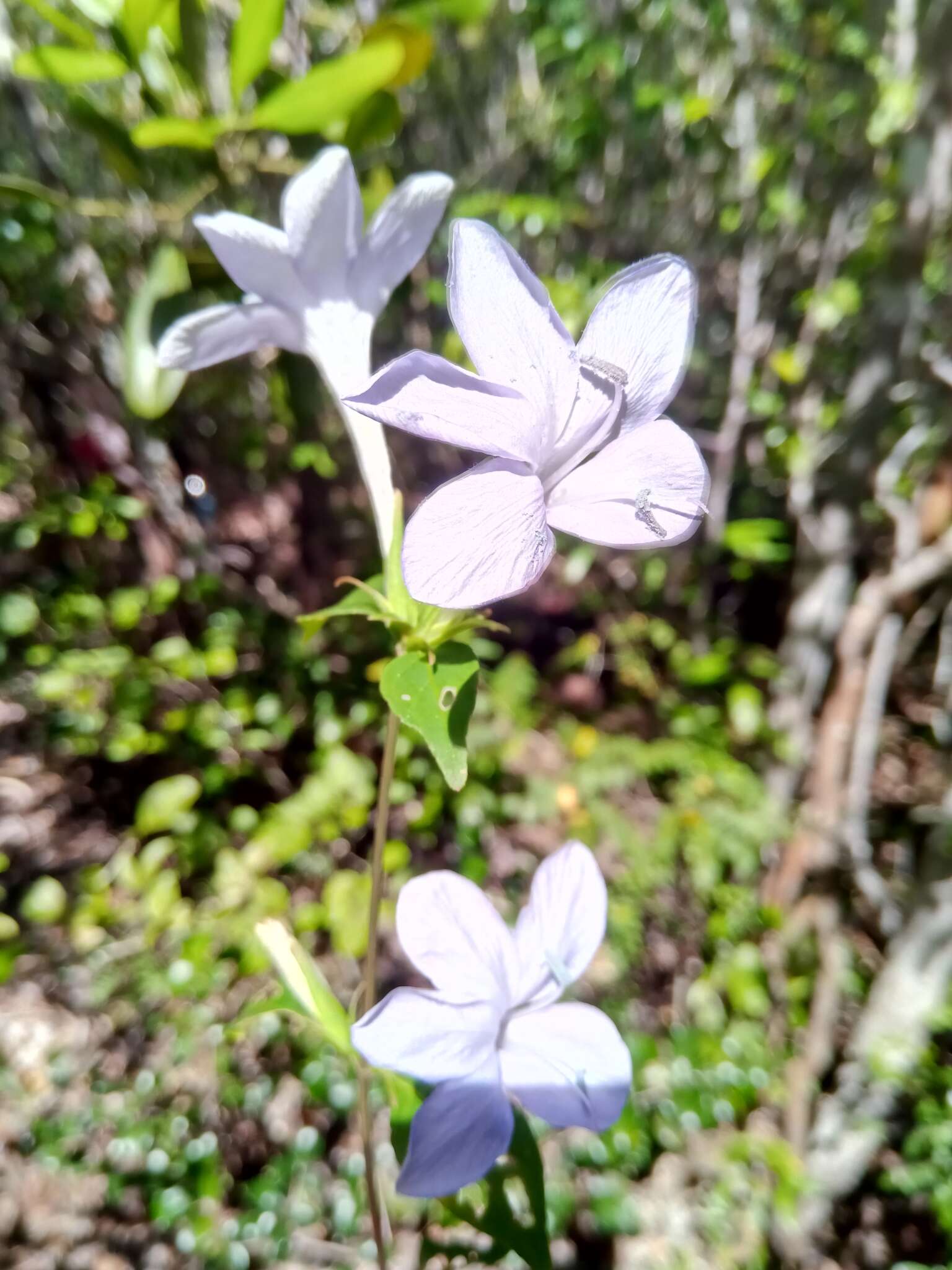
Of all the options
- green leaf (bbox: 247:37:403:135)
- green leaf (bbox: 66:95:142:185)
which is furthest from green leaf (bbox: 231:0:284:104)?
green leaf (bbox: 66:95:142:185)

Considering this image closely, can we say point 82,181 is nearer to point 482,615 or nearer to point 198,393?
point 198,393

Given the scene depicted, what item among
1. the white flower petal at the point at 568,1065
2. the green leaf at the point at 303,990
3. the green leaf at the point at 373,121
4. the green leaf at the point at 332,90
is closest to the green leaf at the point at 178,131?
the green leaf at the point at 332,90

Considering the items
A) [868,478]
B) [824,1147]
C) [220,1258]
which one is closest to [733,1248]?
[824,1147]

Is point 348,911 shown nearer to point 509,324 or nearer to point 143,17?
point 509,324

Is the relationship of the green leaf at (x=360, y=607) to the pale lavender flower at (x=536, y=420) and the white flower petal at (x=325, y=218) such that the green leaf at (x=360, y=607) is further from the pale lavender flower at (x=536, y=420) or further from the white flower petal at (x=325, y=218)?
the white flower petal at (x=325, y=218)

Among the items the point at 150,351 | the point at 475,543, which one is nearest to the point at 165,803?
the point at 150,351

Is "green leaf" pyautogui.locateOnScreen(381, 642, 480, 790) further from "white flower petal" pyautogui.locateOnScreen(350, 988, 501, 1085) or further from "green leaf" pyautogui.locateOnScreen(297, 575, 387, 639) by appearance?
"white flower petal" pyautogui.locateOnScreen(350, 988, 501, 1085)

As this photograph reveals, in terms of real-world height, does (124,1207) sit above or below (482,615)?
below
